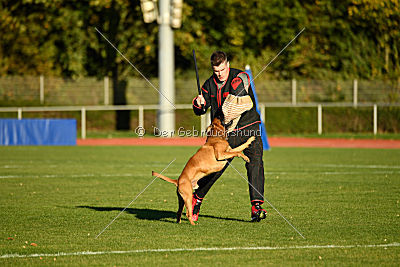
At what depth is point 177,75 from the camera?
38.9 meters

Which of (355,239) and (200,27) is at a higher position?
(200,27)

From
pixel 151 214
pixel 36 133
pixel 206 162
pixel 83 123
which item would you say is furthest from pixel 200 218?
pixel 83 123

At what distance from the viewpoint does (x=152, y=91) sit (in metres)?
33.8

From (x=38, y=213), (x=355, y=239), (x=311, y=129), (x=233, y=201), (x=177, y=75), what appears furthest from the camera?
(x=177, y=75)

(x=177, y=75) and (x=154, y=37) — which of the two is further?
(x=177, y=75)

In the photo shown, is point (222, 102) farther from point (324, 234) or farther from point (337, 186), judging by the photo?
point (337, 186)

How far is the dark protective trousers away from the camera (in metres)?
8.68

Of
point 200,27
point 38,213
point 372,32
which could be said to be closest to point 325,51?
point 372,32

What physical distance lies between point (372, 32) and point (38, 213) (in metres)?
29.5

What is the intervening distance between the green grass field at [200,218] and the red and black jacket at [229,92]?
129 centimetres

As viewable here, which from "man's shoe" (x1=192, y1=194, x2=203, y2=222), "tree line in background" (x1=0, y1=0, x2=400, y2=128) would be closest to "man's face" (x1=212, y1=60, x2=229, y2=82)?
"man's shoe" (x1=192, y1=194, x2=203, y2=222)

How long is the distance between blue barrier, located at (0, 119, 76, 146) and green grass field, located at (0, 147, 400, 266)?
861 cm

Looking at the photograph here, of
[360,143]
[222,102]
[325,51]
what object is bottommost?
[360,143]

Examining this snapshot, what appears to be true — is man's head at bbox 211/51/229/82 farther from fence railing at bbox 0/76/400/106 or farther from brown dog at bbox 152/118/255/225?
fence railing at bbox 0/76/400/106
